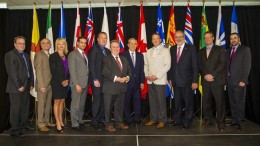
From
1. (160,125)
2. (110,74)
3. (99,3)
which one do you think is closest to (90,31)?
(99,3)

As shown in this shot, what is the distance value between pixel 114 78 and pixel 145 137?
43.0 inches

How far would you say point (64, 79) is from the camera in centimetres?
404

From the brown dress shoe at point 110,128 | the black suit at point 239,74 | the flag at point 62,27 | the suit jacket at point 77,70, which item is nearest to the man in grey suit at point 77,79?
the suit jacket at point 77,70

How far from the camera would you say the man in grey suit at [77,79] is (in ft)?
12.9

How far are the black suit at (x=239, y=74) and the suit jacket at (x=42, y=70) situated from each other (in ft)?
11.0

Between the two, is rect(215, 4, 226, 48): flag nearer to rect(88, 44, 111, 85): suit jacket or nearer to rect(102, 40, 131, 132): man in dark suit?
rect(102, 40, 131, 132): man in dark suit

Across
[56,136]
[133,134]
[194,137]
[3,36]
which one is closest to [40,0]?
[3,36]

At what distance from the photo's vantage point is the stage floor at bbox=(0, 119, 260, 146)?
3473 millimetres

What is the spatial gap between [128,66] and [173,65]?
85 cm

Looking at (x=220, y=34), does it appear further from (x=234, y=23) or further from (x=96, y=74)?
(x=96, y=74)

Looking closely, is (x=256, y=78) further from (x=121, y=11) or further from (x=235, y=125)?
(x=121, y=11)

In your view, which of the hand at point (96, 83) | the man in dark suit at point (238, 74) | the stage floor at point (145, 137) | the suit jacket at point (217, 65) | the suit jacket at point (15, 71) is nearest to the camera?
the stage floor at point (145, 137)

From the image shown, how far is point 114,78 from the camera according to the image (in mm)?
3910

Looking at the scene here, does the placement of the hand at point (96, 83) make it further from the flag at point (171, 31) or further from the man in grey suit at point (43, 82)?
the flag at point (171, 31)
